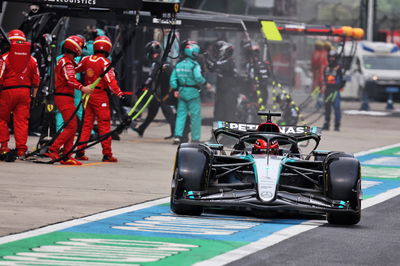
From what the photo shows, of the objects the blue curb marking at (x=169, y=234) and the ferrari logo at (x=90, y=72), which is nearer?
the blue curb marking at (x=169, y=234)

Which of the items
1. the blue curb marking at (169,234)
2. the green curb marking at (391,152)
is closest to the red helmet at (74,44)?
the blue curb marking at (169,234)

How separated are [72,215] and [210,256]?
2.66 metres

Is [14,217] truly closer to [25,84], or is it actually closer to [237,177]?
[237,177]

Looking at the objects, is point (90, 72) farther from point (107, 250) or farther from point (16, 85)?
point (107, 250)

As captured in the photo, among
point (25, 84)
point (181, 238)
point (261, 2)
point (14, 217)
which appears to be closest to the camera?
point (181, 238)

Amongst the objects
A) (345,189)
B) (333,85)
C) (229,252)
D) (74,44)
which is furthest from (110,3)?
(333,85)

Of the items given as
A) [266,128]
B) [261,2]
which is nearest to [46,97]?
[266,128]

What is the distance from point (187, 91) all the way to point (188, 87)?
0.08m

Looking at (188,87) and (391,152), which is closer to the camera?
(188,87)

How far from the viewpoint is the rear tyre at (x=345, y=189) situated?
11359 millimetres

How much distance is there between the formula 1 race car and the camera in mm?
11344

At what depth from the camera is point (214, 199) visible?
11445mm

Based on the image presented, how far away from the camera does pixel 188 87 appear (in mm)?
21500

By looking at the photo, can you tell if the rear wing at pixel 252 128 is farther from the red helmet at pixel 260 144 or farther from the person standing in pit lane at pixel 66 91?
the person standing in pit lane at pixel 66 91
